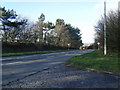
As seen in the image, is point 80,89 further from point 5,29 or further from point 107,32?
point 5,29

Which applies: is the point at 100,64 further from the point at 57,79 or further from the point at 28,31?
the point at 28,31

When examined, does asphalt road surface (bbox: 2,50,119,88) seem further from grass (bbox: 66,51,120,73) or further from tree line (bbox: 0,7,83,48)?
tree line (bbox: 0,7,83,48)

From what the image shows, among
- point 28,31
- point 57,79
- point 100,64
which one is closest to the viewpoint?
point 57,79

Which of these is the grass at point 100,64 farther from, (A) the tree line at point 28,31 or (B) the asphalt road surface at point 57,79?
(A) the tree line at point 28,31

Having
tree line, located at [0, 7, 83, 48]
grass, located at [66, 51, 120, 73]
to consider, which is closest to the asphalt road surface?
grass, located at [66, 51, 120, 73]

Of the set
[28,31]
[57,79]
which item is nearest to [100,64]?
[57,79]

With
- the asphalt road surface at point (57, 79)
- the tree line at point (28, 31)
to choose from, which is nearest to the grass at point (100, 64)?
the asphalt road surface at point (57, 79)

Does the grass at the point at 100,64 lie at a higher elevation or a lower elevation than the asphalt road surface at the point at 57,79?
higher

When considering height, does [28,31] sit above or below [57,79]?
above

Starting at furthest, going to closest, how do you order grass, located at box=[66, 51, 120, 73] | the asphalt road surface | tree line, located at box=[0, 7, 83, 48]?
tree line, located at box=[0, 7, 83, 48], grass, located at box=[66, 51, 120, 73], the asphalt road surface

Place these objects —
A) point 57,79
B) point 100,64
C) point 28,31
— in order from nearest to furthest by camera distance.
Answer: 1. point 57,79
2. point 100,64
3. point 28,31

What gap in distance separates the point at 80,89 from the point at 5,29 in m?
33.5

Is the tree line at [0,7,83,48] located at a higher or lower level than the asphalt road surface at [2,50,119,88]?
higher

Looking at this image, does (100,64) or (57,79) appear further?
(100,64)
